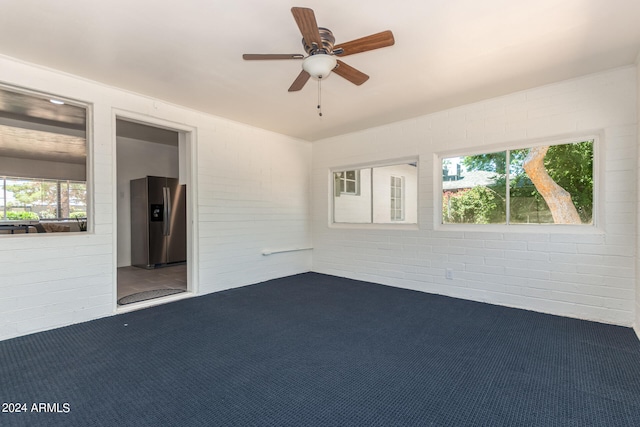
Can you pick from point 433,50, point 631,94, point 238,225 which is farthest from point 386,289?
point 631,94

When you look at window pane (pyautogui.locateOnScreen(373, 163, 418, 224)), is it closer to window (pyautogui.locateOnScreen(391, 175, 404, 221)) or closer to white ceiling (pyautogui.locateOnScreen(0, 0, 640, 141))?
window (pyautogui.locateOnScreen(391, 175, 404, 221))

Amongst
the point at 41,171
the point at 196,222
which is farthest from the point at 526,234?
the point at 41,171

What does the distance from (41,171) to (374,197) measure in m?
7.83

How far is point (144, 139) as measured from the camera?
20.6 feet

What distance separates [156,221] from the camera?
243 inches

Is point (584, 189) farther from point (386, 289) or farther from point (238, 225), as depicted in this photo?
point (238, 225)

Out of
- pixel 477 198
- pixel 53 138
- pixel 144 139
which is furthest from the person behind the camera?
pixel 144 139

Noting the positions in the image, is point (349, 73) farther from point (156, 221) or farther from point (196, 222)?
point (156, 221)

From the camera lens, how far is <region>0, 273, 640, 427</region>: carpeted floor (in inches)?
67.6

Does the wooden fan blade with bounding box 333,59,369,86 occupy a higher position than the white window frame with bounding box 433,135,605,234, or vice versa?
the wooden fan blade with bounding box 333,59,369,86

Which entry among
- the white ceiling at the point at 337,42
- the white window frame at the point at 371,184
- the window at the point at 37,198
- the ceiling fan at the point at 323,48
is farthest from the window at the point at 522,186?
the window at the point at 37,198

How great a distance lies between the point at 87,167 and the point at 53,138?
3307 millimetres

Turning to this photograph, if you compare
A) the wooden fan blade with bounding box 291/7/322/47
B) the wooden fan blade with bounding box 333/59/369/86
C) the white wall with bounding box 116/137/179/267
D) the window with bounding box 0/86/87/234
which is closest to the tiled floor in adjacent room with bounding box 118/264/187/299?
the white wall with bounding box 116/137/179/267

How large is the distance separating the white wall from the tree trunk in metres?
6.87
